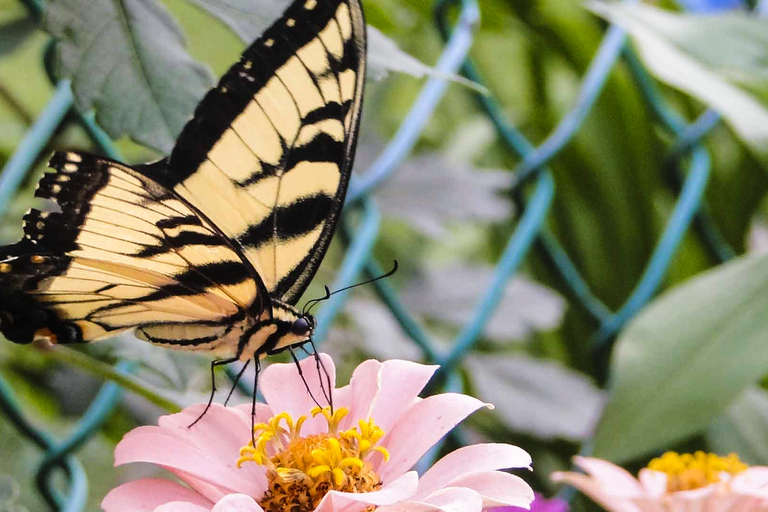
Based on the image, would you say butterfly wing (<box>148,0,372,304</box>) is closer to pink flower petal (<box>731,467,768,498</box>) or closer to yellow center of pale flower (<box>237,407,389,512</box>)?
yellow center of pale flower (<box>237,407,389,512</box>)

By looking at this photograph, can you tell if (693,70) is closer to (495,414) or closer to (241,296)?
(495,414)

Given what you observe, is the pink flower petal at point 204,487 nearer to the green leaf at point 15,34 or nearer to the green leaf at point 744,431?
the green leaf at point 15,34

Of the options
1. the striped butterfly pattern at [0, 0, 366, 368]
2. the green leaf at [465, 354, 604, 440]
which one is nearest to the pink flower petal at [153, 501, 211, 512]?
the striped butterfly pattern at [0, 0, 366, 368]

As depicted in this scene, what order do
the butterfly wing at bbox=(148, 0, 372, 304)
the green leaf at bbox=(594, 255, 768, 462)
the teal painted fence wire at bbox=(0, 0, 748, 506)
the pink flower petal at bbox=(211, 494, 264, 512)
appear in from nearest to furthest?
the pink flower petal at bbox=(211, 494, 264, 512) → the butterfly wing at bbox=(148, 0, 372, 304) → the teal painted fence wire at bbox=(0, 0, 748, 506) → the green leaf at bbox=(594, 255, 768, 462)

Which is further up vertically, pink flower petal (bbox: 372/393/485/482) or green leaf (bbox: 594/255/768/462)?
green leaf (bbox: 594/255/768/462)

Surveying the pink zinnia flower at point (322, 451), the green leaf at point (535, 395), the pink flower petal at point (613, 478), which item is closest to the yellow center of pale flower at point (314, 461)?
the pink zinnia flower at point (322, 451)

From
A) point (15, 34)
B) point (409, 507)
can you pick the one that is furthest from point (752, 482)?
point (15, 34)

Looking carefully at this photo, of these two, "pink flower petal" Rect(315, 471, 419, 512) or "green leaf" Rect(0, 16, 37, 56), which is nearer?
"pink flower petal" Rect(315, 471, 419, 512)
